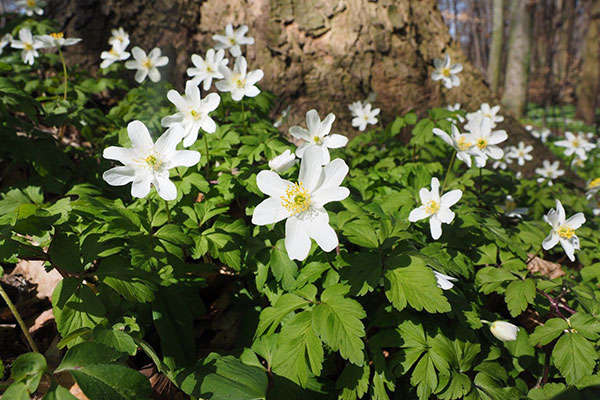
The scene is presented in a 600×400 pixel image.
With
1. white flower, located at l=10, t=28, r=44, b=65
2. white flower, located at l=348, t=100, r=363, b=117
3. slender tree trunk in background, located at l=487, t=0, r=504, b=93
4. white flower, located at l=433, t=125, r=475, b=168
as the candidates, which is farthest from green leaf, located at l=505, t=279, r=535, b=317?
slender tree trunk in background, located at l=487, t=0, r=504, b=93

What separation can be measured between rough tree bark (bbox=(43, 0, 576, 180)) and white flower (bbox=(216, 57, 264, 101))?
1.44 metres

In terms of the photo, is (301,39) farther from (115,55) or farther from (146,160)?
(146,160)

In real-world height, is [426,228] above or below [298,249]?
below

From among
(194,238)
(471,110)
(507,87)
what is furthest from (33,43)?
(507,87)

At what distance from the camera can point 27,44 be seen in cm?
312

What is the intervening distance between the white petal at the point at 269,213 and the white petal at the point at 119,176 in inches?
24.8

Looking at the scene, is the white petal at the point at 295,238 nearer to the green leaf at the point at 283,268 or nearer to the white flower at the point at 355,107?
the green leaf at the point at 283,268

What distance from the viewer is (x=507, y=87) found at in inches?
559

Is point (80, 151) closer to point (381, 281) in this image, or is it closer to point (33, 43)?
point (33, 43)

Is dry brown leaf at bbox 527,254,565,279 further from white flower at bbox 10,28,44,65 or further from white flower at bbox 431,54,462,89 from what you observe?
white flower at bbox 10,28,44,65

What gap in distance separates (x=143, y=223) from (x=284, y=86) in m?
2.62

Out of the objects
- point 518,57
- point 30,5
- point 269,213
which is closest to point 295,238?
point 269,213

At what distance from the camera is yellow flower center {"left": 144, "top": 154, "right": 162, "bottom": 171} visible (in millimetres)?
1819

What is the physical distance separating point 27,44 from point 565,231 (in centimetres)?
411
